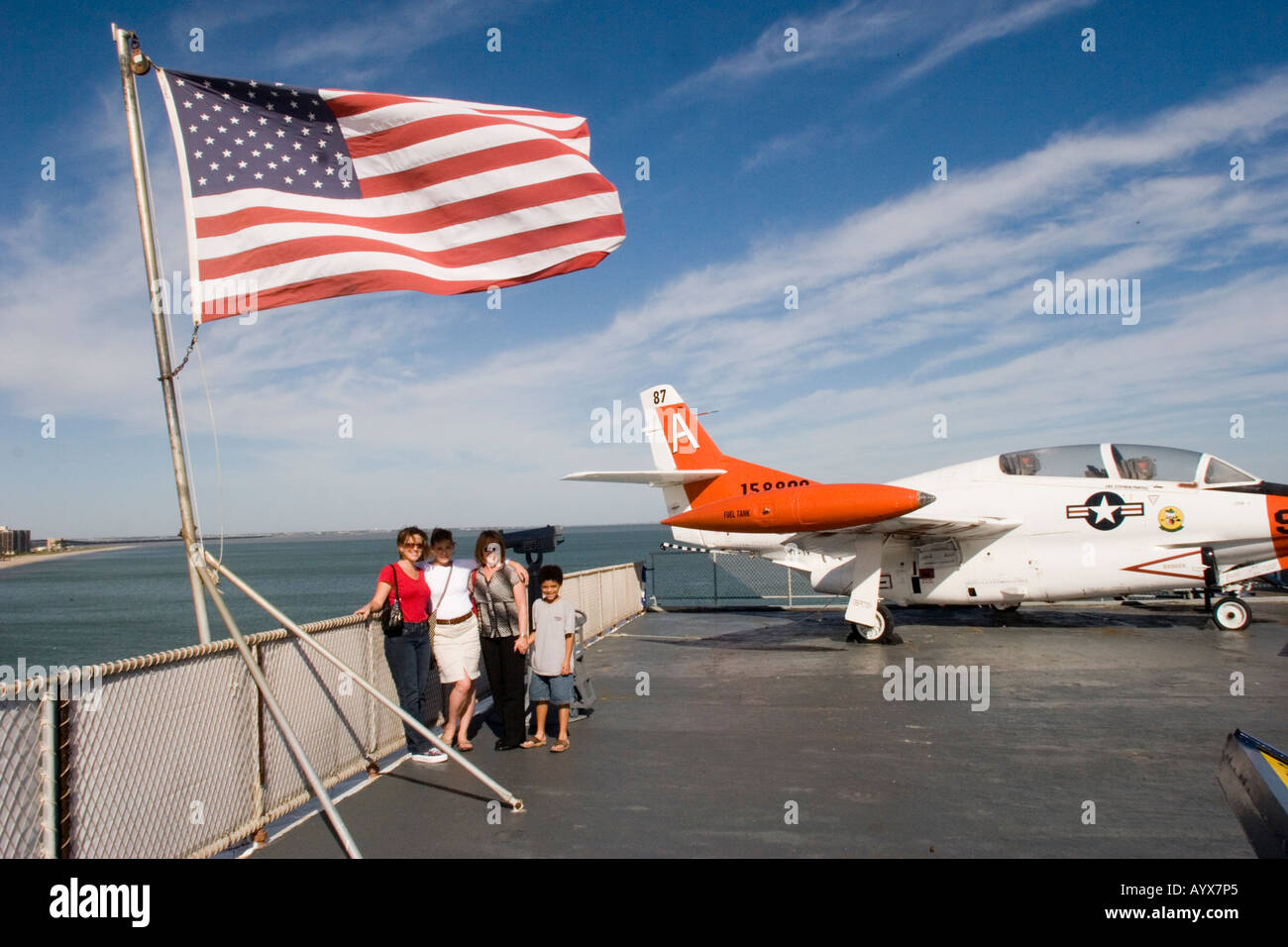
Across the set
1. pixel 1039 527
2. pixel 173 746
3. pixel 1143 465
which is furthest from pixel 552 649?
pixel 1143 465

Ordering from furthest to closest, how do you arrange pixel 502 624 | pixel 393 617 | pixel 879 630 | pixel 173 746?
1. pixel 879 630
2. pixel 502 624
3. pixel 393 617
4. pixel 173 746

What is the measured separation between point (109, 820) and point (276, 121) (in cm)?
469

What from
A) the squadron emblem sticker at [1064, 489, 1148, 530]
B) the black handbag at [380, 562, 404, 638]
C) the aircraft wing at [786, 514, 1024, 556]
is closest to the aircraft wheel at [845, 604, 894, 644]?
the aircraft wing at [786, 514, 1024, 556]

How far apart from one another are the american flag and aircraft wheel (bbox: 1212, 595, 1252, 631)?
12.1 meters

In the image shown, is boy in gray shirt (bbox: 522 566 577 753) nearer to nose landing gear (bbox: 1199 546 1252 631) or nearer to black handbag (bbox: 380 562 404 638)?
black handbag (bbox: 380 562 404 638)

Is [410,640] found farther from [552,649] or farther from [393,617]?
[552,649]

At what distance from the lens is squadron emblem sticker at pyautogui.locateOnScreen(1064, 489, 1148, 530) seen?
12352 mm

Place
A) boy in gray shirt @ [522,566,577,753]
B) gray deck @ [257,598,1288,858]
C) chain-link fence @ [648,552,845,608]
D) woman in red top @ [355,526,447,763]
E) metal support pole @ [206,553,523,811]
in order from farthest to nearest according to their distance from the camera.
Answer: chain-link fence @ [648,552,845,608]
boy in gray shirt @ [522,566,577,753]
woman in red top @ [355,526,447,763]
metal support pole @ [206,553,523,811]
gray deck @ [257,598,1288,858]

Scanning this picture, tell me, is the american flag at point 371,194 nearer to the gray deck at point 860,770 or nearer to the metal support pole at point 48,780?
the metal support pole at point 48,780

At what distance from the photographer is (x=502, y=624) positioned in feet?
21.5

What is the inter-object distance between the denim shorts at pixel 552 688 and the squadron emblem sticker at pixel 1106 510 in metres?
9.91

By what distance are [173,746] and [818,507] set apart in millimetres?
8663

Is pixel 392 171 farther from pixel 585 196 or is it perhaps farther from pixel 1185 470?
pixel 1185 470
